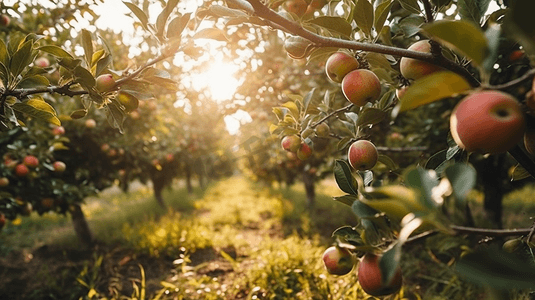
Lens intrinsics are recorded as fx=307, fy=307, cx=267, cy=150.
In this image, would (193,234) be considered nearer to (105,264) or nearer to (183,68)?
(105,264)

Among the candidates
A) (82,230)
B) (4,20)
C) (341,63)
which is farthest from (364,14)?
(82,230)

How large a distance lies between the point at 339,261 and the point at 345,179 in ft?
0.99

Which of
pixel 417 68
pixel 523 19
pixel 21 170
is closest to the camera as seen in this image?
pixel 523 19

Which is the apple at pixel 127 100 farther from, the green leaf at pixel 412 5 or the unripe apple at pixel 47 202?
the unripe apple at pixel 47 202

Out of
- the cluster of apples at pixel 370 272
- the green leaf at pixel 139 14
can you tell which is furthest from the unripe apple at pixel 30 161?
the cluster of apples at pixel 370 272

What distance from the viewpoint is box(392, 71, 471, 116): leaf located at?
0.53 meters

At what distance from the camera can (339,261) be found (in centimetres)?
80

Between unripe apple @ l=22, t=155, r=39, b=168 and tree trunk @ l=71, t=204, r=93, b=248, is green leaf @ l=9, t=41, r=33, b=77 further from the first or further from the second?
tree trunk @ l=71, t=204, r=93, b=248

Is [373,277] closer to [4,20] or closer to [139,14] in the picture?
[139,14]

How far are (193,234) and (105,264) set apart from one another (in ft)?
3.70

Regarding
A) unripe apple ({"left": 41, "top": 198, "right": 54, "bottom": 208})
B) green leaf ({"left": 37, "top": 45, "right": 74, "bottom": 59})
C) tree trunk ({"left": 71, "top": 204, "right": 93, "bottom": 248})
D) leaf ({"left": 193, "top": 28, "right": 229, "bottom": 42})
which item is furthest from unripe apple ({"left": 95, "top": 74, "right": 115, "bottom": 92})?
tree trunk ({"left": 71, "top": 204, "right": 93, "bottom": 248})

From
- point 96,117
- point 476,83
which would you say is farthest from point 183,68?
point 476,83

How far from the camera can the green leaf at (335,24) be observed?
93 centimetres

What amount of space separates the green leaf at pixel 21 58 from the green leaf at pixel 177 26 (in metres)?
0.51
